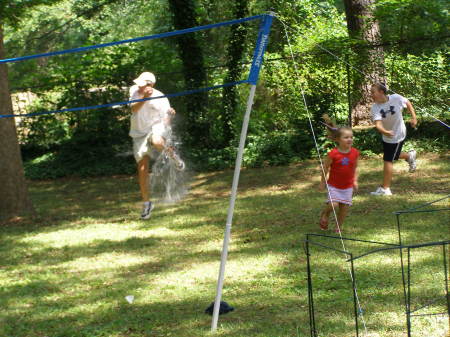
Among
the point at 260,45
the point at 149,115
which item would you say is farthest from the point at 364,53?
the point at 260,45

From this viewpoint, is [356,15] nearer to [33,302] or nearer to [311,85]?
[311,85]

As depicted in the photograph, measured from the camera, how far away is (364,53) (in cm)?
1172

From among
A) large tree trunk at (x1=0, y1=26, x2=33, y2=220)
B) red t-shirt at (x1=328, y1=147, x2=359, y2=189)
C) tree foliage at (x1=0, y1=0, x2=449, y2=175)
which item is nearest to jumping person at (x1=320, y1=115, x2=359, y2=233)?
red t-shirt at (x1=328, y1=147, x2=359, y2=189)

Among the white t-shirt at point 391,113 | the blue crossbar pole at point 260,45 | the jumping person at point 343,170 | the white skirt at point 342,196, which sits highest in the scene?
the blue crossbar pole at point 260,45

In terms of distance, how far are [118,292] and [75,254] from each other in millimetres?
1703

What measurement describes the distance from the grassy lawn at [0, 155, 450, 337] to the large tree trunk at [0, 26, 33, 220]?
0.97 feet

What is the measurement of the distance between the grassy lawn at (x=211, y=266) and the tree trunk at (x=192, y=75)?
3676 millimetres

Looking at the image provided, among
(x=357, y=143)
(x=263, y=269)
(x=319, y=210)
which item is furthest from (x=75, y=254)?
(x=357, y=143)

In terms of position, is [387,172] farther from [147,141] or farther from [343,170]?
[147,141]

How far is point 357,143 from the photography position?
11961mm

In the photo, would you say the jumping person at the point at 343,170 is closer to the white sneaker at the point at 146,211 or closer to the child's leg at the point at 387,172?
the child's leg at the point at 387,172

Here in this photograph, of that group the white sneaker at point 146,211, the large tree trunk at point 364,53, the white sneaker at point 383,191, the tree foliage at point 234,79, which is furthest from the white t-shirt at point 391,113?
the white sneaker at point 146,211

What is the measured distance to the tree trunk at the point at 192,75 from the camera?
1404 centimetres

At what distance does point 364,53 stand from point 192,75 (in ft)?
12.9
